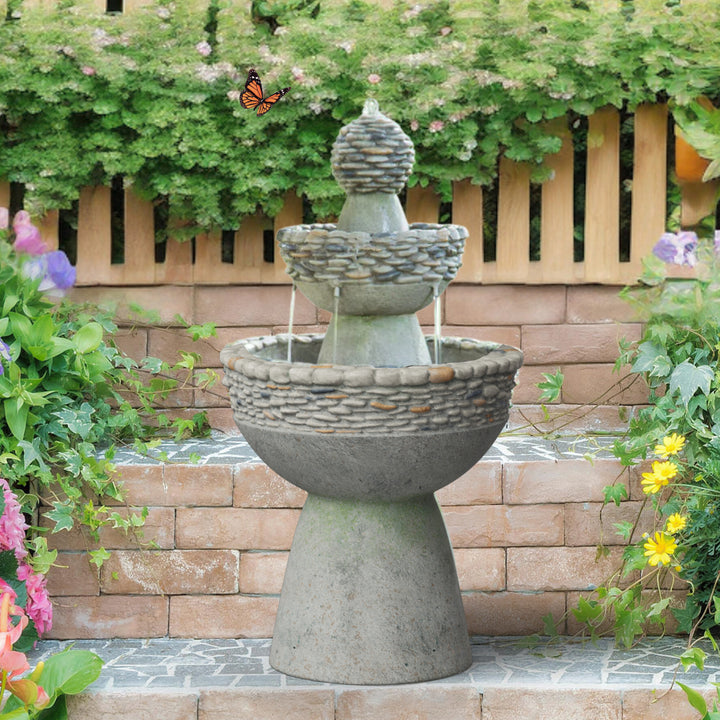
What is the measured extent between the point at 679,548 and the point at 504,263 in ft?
4.65

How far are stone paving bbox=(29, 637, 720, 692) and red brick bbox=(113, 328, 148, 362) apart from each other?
1195mm

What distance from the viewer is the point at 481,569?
3.68 metres

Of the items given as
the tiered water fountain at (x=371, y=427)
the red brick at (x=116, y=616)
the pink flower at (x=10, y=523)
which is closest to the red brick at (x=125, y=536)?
the red brick at (x=116, y=616)

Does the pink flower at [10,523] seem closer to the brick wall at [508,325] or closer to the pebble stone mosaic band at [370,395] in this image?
the pebble stone mosaic band at [370,395]

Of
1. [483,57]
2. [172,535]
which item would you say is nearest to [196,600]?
[172,535]

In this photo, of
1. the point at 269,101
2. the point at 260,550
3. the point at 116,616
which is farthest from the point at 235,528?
the point at 269,101

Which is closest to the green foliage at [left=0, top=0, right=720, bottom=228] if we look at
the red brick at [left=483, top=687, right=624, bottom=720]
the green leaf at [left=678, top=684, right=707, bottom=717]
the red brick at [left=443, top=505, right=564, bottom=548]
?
the red brick at [left=443, top=505, right=564, bottom=548]

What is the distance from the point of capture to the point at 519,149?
14.2 ft

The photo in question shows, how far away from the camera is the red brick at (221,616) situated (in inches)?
144

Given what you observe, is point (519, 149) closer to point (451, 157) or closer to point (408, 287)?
point (451, 157)

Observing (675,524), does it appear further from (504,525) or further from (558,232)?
(558,232)

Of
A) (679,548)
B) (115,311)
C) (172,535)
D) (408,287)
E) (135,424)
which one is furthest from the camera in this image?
(115,311)

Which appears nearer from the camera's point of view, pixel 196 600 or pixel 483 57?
pixel 196 600

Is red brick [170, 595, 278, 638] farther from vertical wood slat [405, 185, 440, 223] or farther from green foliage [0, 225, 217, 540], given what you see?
vertical wood slat [405, 185, 440, 223]
